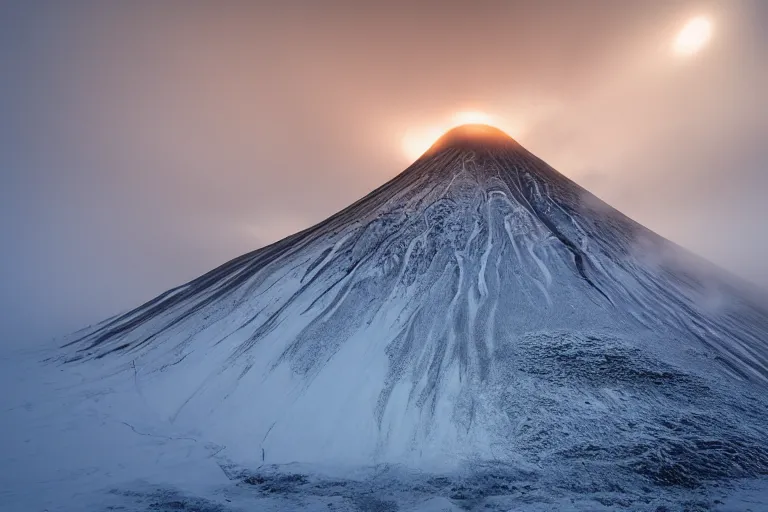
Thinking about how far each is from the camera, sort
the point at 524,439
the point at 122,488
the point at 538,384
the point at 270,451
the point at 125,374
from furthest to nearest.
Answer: the point at 125,374 < the point at 538,384 < the point at 270,451 < the point at 524,439 < the point at 122,488

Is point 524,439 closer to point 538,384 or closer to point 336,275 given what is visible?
point 538,384

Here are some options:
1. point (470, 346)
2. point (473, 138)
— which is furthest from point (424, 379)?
point (473, 138)

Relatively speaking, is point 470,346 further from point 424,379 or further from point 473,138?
point 473,138

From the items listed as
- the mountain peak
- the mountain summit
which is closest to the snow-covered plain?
the mountain summit

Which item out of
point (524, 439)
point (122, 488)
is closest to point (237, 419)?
point (122, 488)

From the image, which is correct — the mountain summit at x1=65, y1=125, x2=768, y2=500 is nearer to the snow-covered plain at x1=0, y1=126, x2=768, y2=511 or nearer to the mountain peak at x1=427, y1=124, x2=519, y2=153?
the snow-covered plain at x1=0, y1=126, x2=768, y2=511
